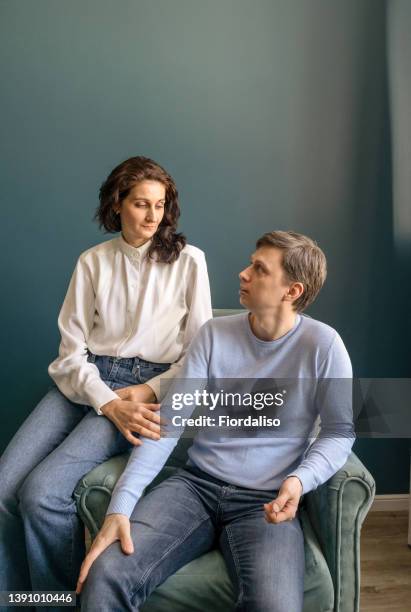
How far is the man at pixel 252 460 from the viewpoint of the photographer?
153 cm

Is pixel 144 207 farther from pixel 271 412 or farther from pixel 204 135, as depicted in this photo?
pixel 271 412

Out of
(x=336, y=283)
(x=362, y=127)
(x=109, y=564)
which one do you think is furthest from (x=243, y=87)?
(x=109, y=564)

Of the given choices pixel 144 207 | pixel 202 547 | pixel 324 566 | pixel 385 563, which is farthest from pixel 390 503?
pixel 144 207

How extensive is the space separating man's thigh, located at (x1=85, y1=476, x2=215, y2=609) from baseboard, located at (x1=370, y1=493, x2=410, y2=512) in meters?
1.26

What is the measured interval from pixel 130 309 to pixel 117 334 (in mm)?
82

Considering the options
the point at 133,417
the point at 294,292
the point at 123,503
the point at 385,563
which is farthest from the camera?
the point at 385,563

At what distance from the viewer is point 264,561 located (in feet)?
4.90

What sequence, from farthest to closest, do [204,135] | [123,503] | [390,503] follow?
[390,503], [204,135], [123,503]

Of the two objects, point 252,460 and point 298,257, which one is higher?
point 298,257

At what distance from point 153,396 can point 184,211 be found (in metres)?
0.79

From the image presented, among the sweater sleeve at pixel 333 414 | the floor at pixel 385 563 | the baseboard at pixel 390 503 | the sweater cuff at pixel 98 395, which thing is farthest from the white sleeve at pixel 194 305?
the baseboard at pixel 390 503

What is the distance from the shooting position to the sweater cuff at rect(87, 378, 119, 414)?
192cm

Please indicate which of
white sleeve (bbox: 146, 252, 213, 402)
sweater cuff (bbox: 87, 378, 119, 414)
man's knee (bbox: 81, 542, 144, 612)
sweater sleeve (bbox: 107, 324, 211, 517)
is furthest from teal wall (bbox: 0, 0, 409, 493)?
man's knee (bbox: 81, 542, 144, 612)

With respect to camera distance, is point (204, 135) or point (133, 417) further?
point (204, 135)
